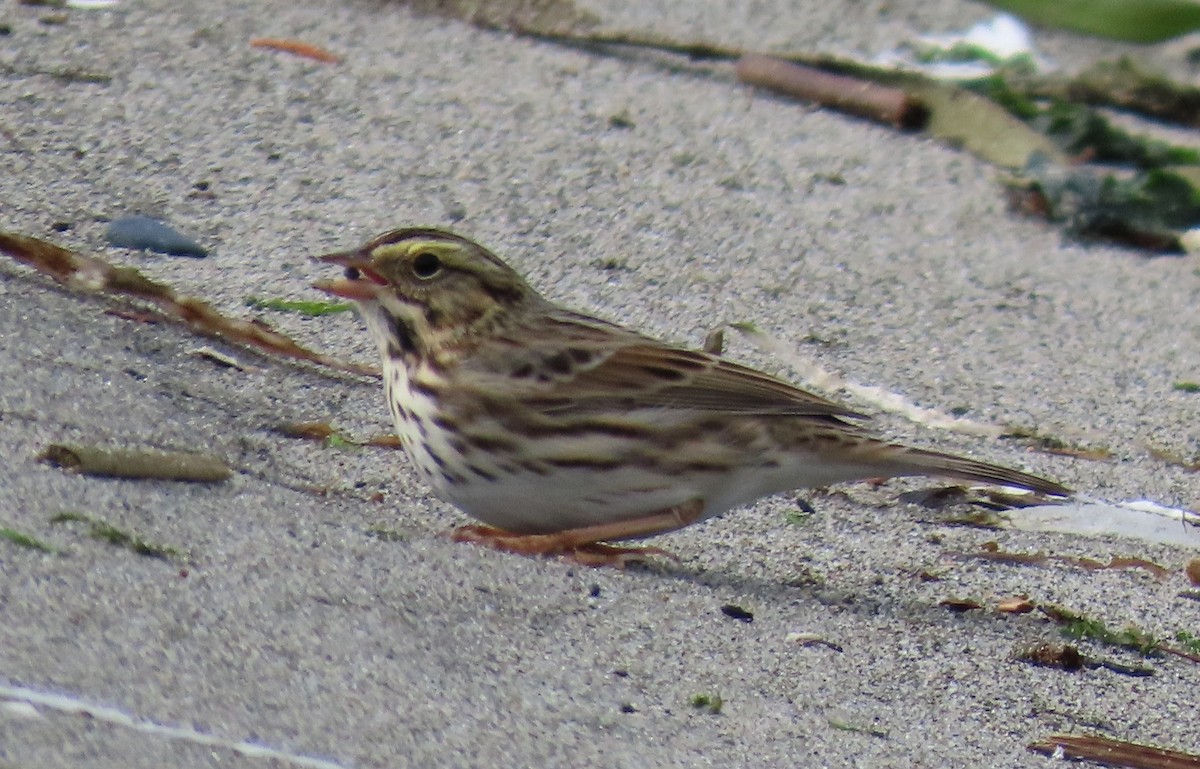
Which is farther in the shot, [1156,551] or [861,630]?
[1156,551]

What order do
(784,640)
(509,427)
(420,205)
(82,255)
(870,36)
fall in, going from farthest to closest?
(870,36) < (420,205) < (82,255) < (509,427) < (784,640)

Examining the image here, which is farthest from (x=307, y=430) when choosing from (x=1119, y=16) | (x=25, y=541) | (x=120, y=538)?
(x=1119, y=16)

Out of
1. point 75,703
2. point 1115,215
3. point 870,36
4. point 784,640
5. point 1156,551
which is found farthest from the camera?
point 870,36

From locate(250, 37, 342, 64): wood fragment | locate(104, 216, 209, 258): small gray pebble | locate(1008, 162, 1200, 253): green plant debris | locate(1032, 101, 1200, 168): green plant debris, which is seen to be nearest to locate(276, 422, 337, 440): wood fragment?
locate(104, 216, 209, 258): small gray pebble

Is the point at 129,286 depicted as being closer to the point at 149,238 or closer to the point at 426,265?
the point at 149,238

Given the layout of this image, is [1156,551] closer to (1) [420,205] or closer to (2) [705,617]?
(2) [705,617]

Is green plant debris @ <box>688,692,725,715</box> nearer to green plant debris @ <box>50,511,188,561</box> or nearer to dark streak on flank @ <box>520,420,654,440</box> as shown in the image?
green plant debris @ <box>50,511,188,561</box>

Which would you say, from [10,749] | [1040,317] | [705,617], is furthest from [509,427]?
[1040,317]

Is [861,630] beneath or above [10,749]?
beneath
